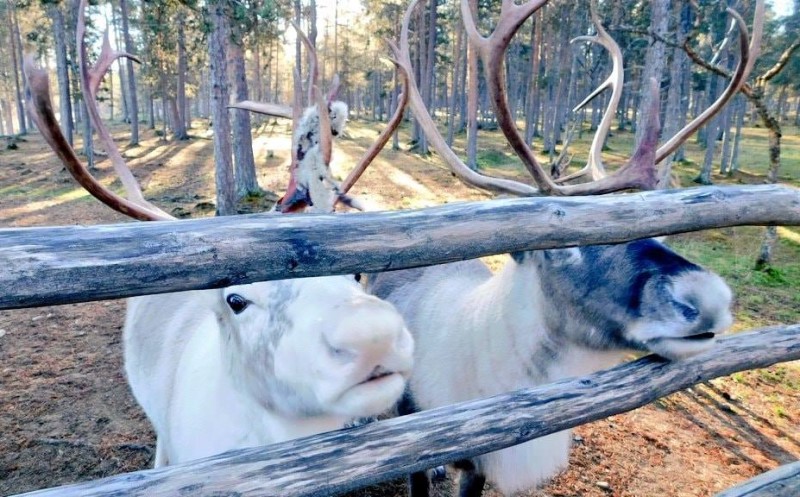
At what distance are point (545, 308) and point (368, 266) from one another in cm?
140

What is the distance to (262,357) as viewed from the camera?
1.88 metres

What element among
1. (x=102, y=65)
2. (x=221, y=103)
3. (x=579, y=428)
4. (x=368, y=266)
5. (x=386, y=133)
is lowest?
(x=579, y=428)

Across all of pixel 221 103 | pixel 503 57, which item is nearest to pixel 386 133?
pixel 503 57

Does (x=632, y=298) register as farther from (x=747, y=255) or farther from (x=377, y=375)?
(x=747, y=255)

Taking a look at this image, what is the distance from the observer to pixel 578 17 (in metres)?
21.2

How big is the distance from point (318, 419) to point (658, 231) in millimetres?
1374

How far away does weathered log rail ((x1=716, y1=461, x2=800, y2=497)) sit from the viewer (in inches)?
82.1

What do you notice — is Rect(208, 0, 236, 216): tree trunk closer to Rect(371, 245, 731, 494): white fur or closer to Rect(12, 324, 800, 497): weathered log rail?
Rect(371, 245, 731, 494): white fur

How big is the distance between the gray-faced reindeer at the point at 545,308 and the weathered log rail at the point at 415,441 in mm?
243

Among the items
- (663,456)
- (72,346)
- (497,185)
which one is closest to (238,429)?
(497,185)

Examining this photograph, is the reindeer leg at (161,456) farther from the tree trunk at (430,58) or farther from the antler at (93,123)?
the tree trunk at (430,58)

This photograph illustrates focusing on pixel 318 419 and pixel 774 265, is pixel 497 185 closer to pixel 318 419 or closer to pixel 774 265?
pixel 318 419

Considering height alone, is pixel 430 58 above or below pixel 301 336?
above

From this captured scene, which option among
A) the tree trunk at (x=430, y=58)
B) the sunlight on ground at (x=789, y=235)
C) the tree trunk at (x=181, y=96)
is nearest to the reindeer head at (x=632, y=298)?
the sunlight on ground at (x=789, y=235)
